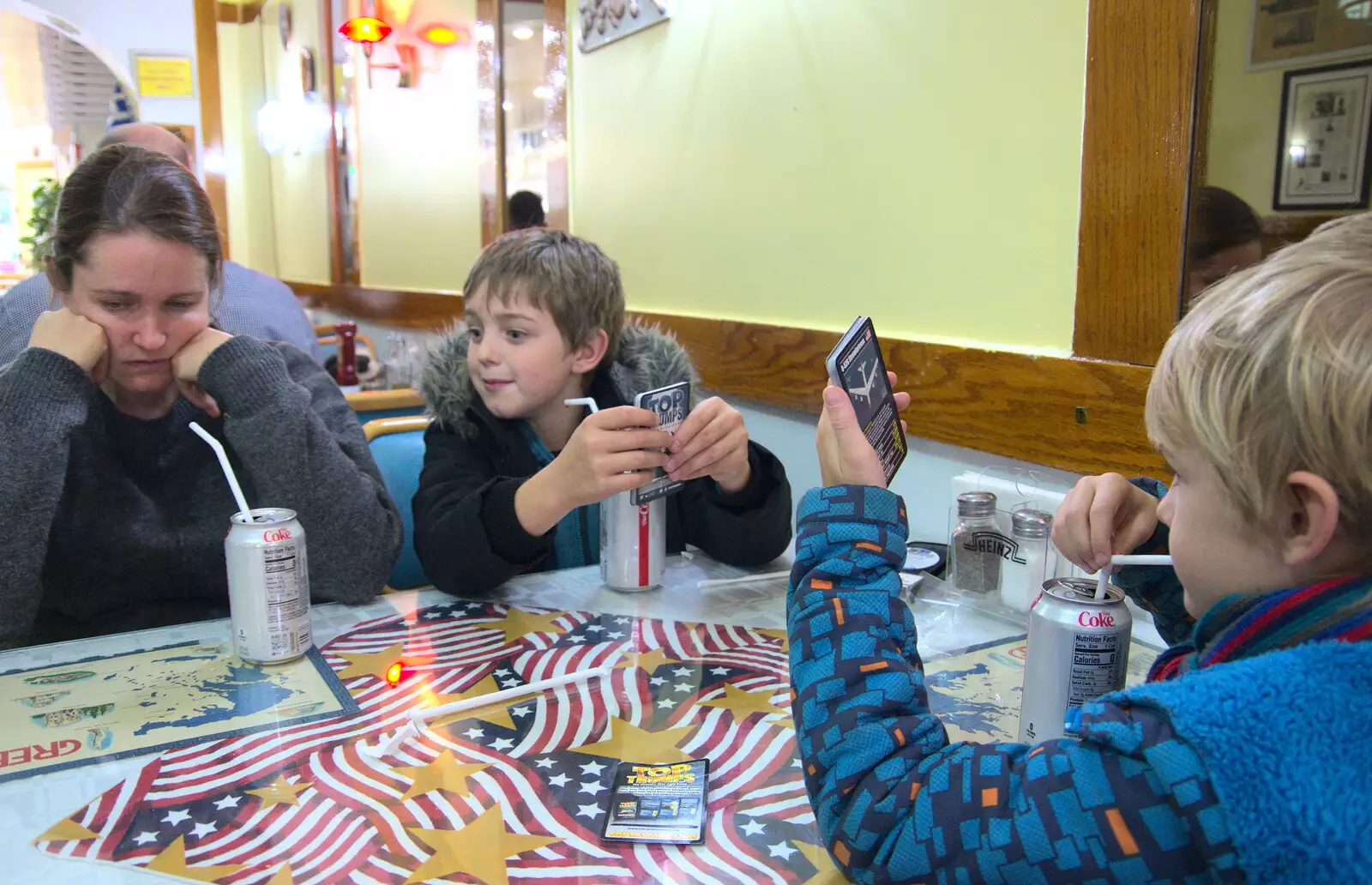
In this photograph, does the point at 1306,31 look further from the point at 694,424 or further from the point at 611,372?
the point at 611,372

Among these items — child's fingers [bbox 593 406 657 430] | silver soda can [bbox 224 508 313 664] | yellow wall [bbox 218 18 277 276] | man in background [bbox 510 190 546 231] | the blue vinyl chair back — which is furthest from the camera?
yellow wall [bbox 218 18 277 276]

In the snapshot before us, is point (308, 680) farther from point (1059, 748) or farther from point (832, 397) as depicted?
point (1059, 748)

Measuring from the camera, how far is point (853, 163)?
1.74m

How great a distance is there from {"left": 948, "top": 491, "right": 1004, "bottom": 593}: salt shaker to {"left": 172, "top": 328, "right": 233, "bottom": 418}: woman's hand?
99 centimetres

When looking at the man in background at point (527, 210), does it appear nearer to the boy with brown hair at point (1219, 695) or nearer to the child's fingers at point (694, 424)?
the child's fingers at point (694, 424)

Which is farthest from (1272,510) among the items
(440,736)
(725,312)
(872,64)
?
(725,312)

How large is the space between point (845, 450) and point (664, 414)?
42cm

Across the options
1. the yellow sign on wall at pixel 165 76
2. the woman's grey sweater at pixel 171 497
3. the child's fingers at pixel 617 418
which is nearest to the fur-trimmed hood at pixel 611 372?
the woman's grey sweater at pixel 171 497

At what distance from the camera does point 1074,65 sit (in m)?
1.33

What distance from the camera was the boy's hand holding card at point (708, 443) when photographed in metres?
1.21

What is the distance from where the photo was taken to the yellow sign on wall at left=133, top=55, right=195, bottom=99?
542cm

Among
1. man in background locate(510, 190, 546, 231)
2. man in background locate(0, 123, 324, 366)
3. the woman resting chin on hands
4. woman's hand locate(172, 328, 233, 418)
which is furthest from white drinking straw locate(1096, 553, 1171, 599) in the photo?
man in background locate(510, 190, 546, 231)

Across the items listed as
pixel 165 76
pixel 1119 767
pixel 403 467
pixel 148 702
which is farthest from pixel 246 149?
pixel 1119 767

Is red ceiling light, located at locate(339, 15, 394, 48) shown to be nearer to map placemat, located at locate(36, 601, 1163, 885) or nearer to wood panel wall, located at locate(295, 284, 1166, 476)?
wood panel wall, located at locate(295, 284, 1166, 476)
